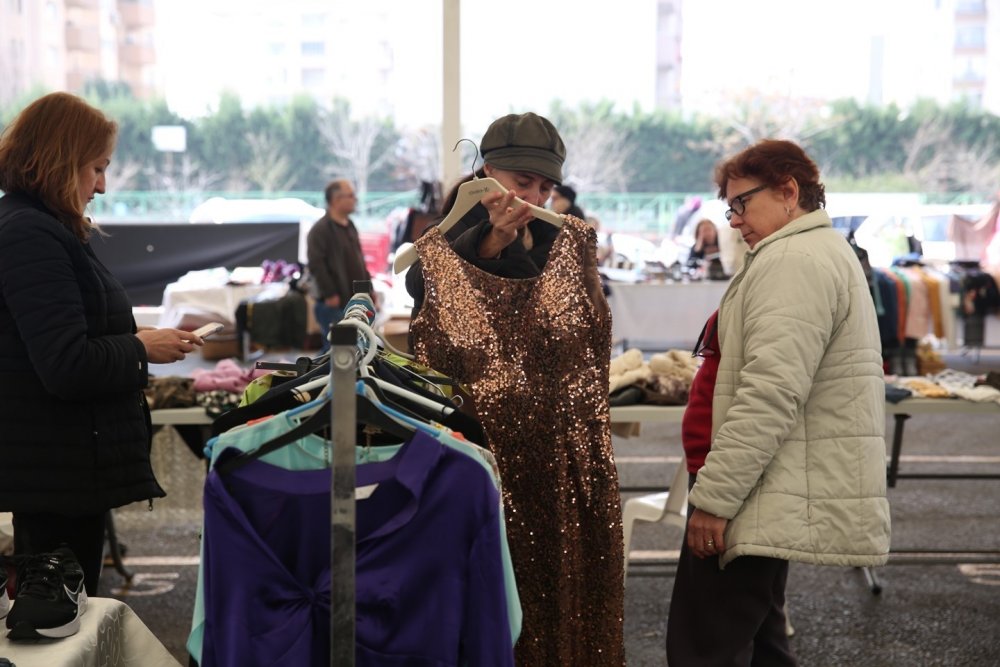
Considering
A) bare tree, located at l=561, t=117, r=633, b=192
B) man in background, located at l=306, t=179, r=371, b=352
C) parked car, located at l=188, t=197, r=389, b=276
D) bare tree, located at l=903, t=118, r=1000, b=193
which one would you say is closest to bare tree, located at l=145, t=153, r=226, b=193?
parked car, located at l=188, t=197, r=389, b=276

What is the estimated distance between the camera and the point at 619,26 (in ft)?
34.4

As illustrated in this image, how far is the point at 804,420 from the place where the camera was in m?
2.06

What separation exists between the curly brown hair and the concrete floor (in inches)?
69.3

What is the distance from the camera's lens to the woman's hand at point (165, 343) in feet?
7.36

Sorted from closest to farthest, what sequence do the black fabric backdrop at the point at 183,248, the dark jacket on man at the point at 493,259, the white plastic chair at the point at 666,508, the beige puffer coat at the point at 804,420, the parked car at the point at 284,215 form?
the beige puffer coat at the point at 804,420 → the dark jacket on man at the point at 493,259 → the white plastic chair at the point at 666,508 → the black fabric backdrop at the point at 183,248 → the parked car at the point at 284,215

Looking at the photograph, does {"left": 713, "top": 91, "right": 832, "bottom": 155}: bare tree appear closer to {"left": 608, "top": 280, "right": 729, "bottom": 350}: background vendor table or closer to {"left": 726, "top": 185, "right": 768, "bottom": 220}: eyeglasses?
{"left": 608, "top": 280, "right": 729, "bottom": 350}: background vendor table

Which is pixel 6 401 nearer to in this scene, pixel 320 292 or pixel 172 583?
→ pixel 172 583

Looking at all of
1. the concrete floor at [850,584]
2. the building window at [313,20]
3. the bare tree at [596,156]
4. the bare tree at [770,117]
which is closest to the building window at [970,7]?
the bare tree at [770,117]

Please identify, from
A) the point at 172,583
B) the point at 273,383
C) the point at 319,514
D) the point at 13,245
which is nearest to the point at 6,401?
the point at 13,245

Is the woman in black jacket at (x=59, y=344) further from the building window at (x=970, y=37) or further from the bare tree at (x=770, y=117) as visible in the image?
the building window at (x=970, y=37)

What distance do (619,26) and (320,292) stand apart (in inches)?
190

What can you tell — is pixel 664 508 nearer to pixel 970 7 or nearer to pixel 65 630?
pixel 65 630

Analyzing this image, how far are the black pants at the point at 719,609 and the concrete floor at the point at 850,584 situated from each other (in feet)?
3.57

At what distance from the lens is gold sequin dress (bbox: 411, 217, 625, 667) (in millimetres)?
2096
